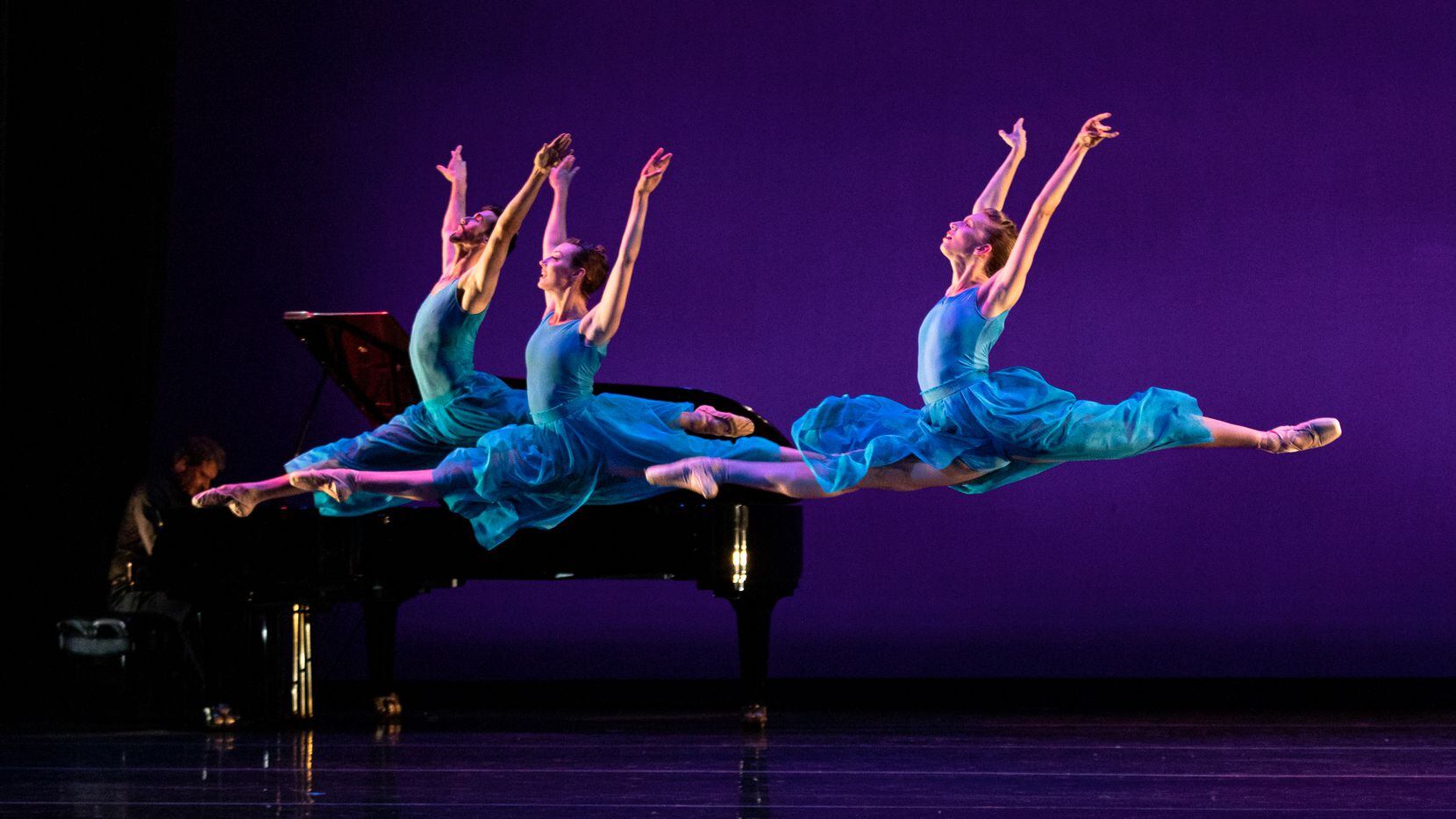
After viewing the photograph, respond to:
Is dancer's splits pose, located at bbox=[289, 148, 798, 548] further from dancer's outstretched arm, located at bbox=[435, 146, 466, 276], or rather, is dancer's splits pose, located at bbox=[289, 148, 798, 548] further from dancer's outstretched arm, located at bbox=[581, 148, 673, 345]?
dancer's outstretched arm, located at bbox=[435, 146, 466, 276]

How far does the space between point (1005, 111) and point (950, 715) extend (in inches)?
97.8

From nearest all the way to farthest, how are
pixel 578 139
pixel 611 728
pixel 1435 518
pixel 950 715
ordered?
pixel 611 728
pixel 950 715
pixel 1435 518
pixel 578 139

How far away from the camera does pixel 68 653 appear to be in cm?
610

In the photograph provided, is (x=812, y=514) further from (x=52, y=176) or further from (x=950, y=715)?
(x=52, y=176)

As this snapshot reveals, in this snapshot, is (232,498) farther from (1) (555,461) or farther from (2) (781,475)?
(2) (781,475)

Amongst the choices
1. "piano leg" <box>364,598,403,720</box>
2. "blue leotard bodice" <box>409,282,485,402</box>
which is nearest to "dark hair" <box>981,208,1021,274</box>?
"blue leotard bodice" <box>409,282,485,402</box>

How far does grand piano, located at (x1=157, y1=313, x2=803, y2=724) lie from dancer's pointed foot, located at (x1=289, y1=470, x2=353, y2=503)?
23.9 inches

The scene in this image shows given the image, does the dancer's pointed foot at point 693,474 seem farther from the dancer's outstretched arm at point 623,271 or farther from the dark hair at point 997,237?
the dark hair at point 997,237

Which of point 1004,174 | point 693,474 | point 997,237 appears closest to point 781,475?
point 693,474

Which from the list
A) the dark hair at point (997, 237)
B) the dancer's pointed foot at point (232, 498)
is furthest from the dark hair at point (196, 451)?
the dark hair at point (997, 237)

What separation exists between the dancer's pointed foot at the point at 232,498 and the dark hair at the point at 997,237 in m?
2.27

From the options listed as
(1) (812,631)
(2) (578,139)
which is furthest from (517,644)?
(2) (578,139)

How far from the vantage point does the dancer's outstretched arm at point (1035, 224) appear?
442 cm

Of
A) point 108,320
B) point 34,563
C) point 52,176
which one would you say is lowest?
point 34,563
